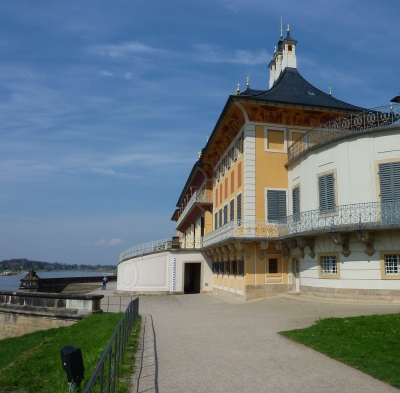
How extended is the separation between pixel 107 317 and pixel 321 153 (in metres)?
12.6

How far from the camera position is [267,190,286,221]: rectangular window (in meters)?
24.3

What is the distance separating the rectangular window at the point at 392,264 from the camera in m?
17.9

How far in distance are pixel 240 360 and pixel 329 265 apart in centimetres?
1195

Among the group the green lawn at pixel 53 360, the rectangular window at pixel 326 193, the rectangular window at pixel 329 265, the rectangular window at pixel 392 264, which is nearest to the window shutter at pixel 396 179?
the rectangular window at pixel 392 264

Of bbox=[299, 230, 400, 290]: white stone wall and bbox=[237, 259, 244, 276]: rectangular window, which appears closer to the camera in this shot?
bbox=[299, 230, 400, 290]: white stone wall

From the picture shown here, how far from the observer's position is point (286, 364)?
877 centimetres

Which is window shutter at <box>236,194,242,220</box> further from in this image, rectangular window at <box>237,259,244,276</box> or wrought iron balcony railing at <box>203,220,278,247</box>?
rectangular window at <box>237,259,244,276</box>

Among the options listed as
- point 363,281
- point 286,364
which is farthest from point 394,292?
point 286,364

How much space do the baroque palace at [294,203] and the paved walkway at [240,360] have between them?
140 inches

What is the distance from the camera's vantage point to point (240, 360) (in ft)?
30.1

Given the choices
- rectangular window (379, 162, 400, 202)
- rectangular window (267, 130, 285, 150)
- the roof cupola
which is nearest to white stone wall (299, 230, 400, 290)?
rectangular window (379, 162, 400, 202)

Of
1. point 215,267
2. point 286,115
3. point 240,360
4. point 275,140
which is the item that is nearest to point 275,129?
point 275,140

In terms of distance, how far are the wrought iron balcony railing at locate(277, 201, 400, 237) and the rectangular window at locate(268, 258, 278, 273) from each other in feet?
9.65

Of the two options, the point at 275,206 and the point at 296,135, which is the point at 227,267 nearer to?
the point at 275,206
